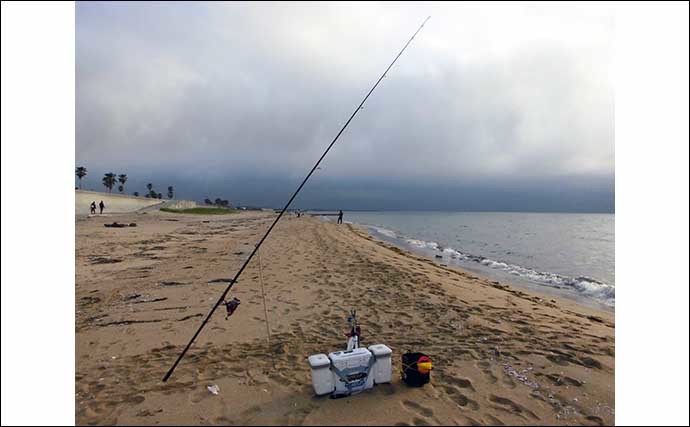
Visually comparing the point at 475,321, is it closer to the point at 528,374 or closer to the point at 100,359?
the point at 528,374

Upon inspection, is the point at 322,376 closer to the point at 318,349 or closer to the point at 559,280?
the point at 318,349

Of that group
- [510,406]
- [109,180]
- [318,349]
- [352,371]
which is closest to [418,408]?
[352,371]

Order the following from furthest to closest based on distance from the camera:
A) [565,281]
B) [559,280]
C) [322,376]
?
[559,280]
[565,281]
[322,376]

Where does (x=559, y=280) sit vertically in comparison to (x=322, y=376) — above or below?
below

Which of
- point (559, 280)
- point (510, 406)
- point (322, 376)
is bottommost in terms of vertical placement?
point (559, 280)

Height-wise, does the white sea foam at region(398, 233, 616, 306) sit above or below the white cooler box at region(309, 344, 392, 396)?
below

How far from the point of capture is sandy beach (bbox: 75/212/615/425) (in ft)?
11.3

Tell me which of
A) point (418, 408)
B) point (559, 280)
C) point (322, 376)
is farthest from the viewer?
point (559, 280)

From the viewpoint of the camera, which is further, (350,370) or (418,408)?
(350,370)

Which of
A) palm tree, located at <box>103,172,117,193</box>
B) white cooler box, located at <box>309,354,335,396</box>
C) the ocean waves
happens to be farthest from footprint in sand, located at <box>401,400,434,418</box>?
palm tree, located at <box>103,172,117,193</box>

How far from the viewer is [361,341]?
17.3 ft

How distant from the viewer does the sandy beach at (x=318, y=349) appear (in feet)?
11.3

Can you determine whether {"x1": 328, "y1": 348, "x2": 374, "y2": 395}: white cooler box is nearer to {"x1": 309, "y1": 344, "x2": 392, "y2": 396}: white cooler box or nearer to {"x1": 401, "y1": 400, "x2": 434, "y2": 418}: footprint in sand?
{"x1": 309, "y1": 344, "x2": 392, "y2": 396}: white cooler box

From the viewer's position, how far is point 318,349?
16.2ft
